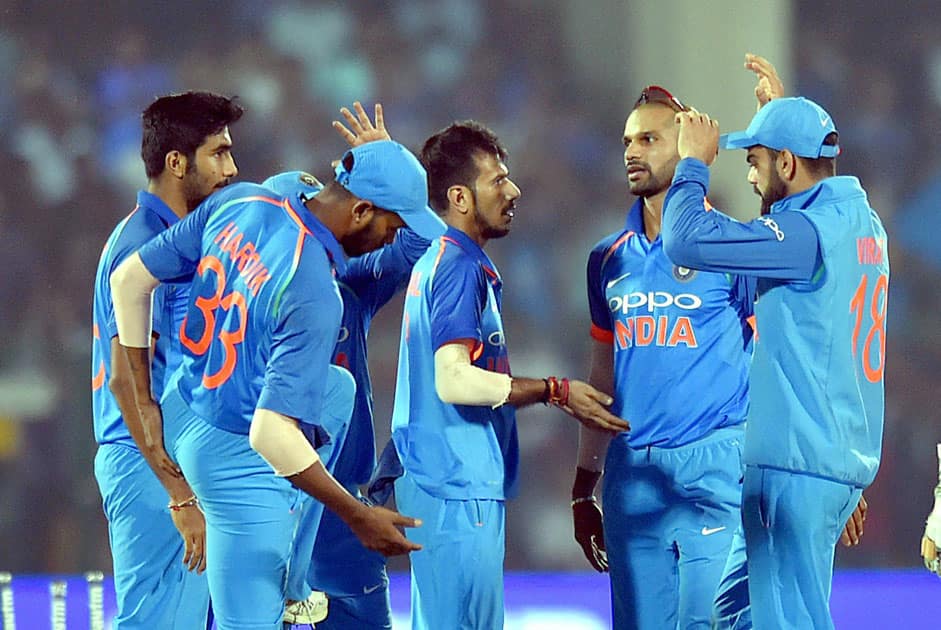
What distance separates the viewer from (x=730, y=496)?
4004 mm

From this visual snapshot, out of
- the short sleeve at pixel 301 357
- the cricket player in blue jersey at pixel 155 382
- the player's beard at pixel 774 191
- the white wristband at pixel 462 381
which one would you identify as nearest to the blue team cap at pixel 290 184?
the cricket player in blue jersey at pixel 155 382

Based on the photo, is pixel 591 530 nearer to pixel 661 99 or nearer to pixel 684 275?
pixel 684 275

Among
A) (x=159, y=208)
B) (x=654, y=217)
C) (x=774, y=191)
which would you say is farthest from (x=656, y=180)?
(x=159, y=208)

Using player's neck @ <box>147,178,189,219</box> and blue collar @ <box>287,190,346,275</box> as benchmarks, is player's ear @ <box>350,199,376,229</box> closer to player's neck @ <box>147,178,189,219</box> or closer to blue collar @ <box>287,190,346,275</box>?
blue collar @ <box>287,190,346,275</box>

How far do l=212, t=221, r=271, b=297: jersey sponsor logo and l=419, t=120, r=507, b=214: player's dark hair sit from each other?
851 millimetres

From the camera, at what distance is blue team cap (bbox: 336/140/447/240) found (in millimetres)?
3379

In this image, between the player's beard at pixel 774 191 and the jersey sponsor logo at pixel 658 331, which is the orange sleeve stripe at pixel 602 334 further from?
the player's beard at pixel 774 191

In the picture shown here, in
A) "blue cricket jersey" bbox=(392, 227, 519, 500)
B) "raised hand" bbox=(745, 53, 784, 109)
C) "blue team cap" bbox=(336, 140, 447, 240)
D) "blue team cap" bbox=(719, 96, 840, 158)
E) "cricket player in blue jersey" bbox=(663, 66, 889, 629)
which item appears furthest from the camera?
"raised hand" bbox=(745, 53, 784, 109)

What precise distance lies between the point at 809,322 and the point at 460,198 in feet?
3.54

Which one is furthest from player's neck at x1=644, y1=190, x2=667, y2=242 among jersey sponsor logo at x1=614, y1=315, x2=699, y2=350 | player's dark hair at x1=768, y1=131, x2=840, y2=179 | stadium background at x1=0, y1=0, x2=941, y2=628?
stadium background at x1=0, y1=0, x2=941, y2=628

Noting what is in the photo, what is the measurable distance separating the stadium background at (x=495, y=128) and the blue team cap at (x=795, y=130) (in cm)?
403

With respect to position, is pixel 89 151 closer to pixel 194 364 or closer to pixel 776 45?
pixel 776 45

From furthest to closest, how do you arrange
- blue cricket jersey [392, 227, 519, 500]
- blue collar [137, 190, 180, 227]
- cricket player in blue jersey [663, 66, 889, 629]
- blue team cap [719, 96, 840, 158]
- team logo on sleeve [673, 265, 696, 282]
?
team logo on sleeve [673, 265, 696, 282] < blue collar [137, 190, 180, 227] < blue cricket jersey [392, 227, 519, 500] < blue team cap [719, 96, 840, 158] < cricket player in blue jersey [663, 66, 889, 629]

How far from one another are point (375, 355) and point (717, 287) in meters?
3.99
